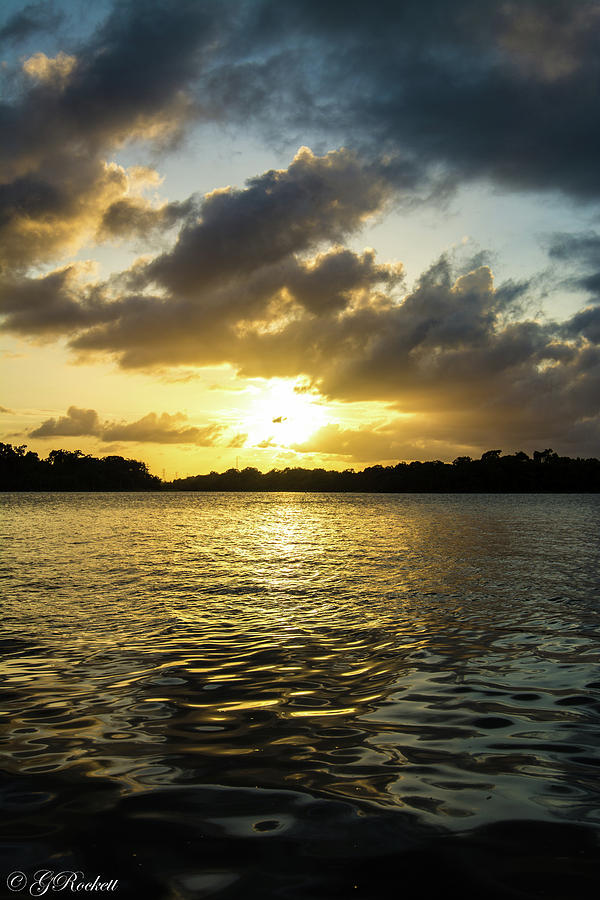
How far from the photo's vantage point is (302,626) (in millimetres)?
18250

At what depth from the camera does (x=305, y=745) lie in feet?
29.0

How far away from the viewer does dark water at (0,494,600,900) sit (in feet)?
19.3

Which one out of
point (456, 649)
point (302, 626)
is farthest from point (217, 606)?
point (456, 649)

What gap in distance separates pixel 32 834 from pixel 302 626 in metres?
12.3

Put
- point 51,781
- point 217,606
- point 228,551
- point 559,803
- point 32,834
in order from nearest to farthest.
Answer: point 32,834, point 559,803, point 51,781, point 217,606, point 228,551

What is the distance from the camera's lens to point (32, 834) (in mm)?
6340

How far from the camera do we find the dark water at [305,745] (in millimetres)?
5875

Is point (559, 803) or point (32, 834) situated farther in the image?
point (559, 803)

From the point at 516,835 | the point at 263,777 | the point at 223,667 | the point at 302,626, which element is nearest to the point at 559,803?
the point at 516,835

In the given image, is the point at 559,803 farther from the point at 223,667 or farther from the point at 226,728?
the point at 223,667

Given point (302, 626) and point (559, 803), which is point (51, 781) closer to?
point (559, 803)

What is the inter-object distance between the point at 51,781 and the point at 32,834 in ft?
4.57

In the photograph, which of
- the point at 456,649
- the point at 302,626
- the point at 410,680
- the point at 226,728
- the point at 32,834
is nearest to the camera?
the point at 32,834

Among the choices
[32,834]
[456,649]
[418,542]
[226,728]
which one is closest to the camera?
[32,834]
